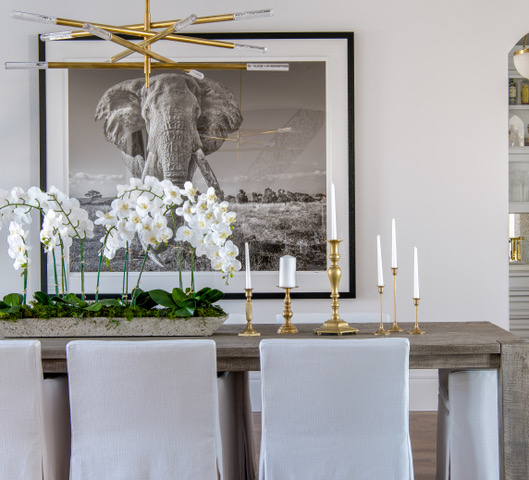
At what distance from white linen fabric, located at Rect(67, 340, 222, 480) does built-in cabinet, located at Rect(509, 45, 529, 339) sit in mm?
4100

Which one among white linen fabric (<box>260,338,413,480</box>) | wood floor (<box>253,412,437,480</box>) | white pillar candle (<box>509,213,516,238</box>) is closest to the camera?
white linen fabric (<box>260,338,413,480</box>)

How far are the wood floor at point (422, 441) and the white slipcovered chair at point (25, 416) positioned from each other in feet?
5.47

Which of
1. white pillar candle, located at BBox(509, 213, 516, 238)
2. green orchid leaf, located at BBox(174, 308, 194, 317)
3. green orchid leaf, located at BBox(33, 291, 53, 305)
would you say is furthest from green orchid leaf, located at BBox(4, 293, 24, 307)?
white pillar candle, located at BBox(509, 213, 516, 238)

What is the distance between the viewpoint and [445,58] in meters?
4.08

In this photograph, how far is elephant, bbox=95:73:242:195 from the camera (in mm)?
4086

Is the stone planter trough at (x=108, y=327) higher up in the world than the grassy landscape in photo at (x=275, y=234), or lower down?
lower down

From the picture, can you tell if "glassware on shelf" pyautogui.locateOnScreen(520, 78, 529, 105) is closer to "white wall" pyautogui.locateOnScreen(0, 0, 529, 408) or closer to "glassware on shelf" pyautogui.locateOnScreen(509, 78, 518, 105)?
"glassware on shelf" pyautogui.locateOnScreen(509, 78, 518, 105)

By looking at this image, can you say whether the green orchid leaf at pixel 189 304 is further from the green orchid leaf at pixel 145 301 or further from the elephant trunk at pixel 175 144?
the elephant trunk at pixel 175 144

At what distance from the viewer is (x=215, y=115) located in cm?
410

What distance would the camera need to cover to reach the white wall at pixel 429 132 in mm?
4074

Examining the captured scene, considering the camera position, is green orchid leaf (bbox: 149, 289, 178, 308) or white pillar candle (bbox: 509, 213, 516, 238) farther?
white pillar candle (bbox: 509, 213, 516, 238)

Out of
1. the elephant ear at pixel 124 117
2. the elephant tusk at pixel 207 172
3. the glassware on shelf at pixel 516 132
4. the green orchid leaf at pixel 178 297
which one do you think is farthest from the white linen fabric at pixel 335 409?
the glassware on shelf at pixel 516 132

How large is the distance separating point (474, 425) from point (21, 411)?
A: 5.44ft

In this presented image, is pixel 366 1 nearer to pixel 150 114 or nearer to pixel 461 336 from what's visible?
pixel 150 114
